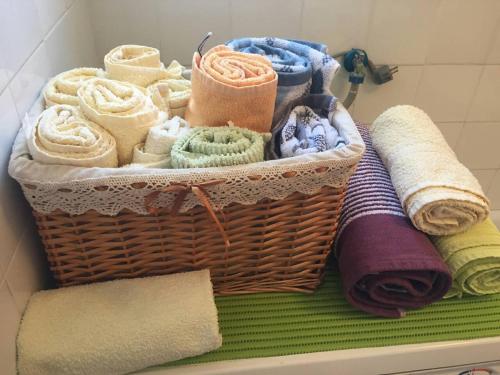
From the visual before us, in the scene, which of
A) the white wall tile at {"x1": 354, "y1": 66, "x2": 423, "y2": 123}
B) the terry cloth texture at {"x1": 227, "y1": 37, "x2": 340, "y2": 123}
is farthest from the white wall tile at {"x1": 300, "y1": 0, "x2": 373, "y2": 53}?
the terry cloth texture at {"x1": 227, "y1": 37, "x2": 340, "y2": 123}

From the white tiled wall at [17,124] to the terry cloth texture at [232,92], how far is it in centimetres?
24

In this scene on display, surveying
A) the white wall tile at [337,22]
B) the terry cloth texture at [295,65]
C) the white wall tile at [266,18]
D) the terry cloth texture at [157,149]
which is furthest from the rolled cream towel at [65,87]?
the white wall tile at [337,22]

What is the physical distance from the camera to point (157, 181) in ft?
1.69

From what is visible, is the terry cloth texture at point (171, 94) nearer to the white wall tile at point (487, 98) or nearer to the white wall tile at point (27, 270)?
the white wall tile at point (27, 270)

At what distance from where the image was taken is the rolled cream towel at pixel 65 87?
0.63 metres

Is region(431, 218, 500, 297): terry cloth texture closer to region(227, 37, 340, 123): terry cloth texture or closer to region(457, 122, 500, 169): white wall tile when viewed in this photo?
region(227, 37, 340, 123): terry cloth texture

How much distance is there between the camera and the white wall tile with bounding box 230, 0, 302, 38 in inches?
36.9

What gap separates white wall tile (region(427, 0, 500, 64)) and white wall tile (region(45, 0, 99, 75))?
2.58 feet

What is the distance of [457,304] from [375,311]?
149mm

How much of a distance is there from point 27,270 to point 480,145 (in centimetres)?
120

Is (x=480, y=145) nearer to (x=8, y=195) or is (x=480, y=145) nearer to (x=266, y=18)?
(x=266, y=18)

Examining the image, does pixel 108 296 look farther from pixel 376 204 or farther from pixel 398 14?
pixel 398 14

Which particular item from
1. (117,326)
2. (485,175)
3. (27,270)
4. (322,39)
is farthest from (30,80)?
(485,175)

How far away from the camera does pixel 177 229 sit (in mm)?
584
